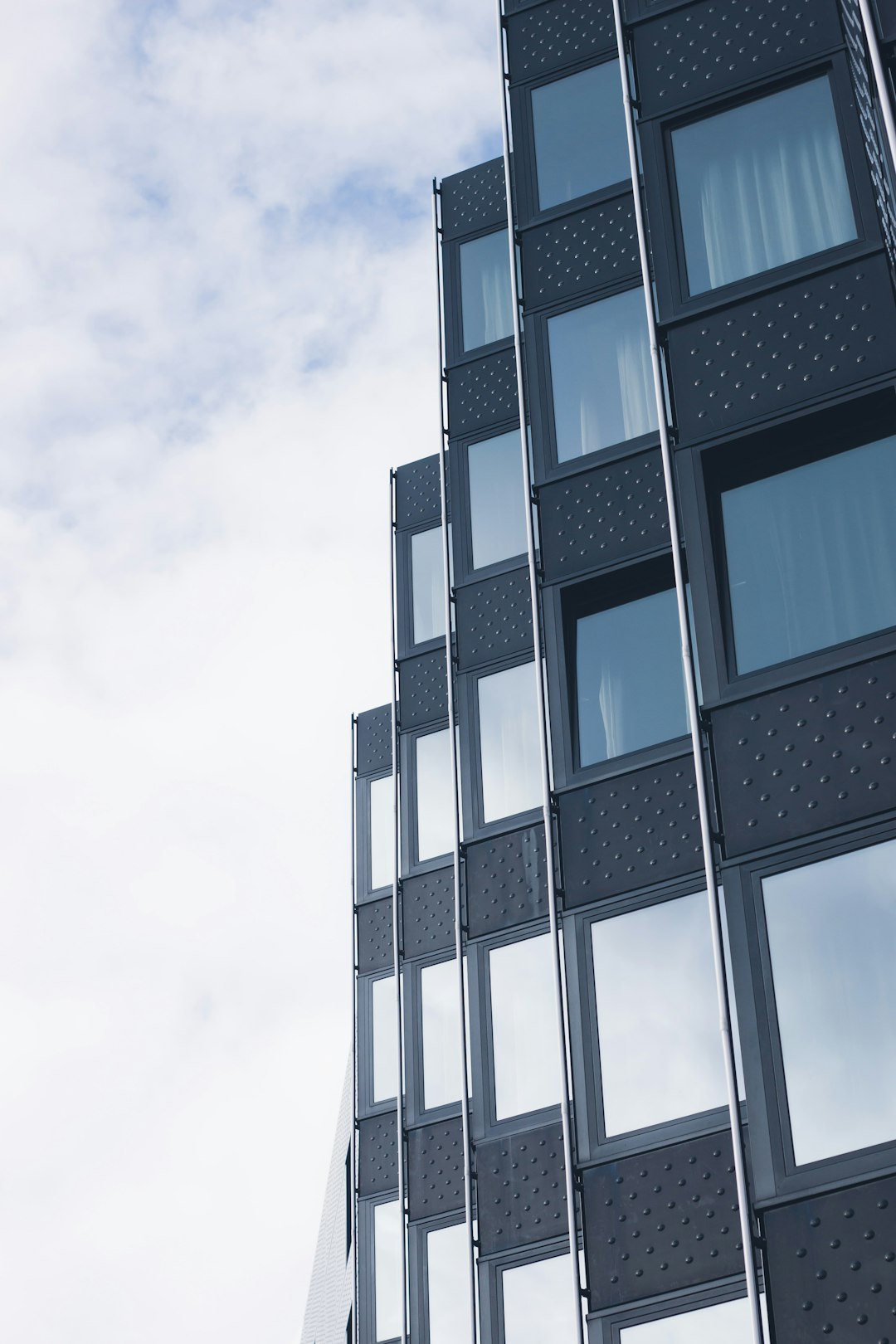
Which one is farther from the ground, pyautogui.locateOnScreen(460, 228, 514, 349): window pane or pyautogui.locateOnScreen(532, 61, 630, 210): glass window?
pyautogui.locateOnScreen(460, 228, 514, 349): window pane

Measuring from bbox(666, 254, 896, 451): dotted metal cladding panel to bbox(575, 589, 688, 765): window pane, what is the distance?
8.93 feet

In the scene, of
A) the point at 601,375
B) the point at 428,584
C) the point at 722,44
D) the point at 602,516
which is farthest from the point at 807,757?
the point at 428,584

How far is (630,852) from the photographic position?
14961mm

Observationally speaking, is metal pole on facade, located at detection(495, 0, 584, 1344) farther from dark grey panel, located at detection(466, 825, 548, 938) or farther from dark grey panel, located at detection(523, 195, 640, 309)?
dark grey panel, located at detection(466, 825, 548, 938)

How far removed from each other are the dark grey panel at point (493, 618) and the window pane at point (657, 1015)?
766cm

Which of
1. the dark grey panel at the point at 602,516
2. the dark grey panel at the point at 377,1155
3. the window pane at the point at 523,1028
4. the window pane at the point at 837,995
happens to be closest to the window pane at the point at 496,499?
the dark grey panel at the point at 602,516

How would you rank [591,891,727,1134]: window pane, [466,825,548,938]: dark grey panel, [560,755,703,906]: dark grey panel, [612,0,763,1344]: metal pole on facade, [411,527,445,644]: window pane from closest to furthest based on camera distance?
[612,0,763,1344]: metal pole on facade → [591,891,727,1134]: window pane → [560,755,703,906]: dark grey panel → [466,825,548,938]: dark grey panel → [411,527,445,644]: window pane

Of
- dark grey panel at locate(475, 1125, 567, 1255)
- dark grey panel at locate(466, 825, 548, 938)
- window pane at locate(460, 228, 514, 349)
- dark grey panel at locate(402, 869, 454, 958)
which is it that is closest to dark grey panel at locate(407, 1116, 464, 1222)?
dark grey panel at locate(402, 869, 454, 958)

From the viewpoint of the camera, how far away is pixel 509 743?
71.2 ft

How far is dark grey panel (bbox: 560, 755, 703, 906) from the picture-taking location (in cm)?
1480

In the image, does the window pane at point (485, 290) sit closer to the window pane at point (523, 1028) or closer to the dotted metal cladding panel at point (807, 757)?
the window pane at point (523, 1028)

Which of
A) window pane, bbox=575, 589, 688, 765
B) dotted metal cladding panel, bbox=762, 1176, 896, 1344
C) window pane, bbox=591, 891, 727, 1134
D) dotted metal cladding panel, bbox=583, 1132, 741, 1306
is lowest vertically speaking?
dotted metal cladding panel, bbox=762, 1176, 896, 1344

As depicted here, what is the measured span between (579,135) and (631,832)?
31.8 feet

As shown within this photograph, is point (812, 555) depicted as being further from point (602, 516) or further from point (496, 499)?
point (496, 499)
